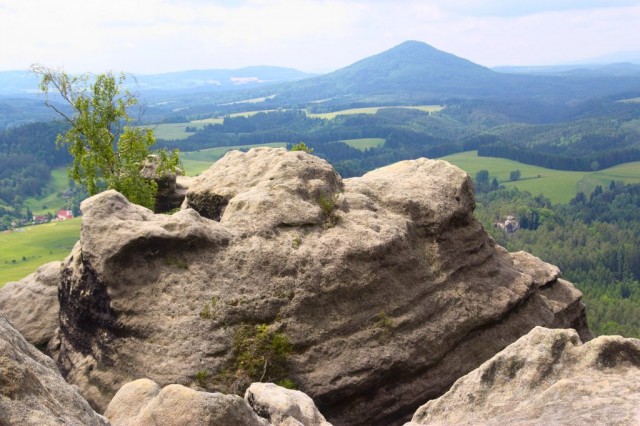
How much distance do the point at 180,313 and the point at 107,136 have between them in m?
23.1

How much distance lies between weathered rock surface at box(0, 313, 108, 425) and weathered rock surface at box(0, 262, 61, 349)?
16776 millimetres

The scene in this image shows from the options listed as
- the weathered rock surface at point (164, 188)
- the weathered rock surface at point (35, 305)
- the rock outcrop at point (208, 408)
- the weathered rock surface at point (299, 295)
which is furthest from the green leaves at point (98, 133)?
the rock outcrop at point (208, 408)

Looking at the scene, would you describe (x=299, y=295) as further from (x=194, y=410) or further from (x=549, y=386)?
(x=194, y=410)

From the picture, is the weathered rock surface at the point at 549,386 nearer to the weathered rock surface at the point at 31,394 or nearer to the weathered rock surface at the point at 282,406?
the weathered rock surface at the point at 282,406

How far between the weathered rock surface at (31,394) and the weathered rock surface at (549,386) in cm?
1027

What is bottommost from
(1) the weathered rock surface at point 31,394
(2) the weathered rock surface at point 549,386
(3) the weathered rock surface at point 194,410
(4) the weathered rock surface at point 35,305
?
(4) the weathered rock surface at point 35,305

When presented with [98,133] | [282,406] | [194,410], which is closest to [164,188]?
[98,133]

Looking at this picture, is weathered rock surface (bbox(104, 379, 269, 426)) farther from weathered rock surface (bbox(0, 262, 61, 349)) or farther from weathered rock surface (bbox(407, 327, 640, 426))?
weathered rock surface (bbox(0, 262, 61, 349))

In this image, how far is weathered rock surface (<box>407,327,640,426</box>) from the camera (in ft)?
51.6

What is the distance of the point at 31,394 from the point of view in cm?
1146

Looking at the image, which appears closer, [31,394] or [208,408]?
[31,394]

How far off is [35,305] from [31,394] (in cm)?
2090

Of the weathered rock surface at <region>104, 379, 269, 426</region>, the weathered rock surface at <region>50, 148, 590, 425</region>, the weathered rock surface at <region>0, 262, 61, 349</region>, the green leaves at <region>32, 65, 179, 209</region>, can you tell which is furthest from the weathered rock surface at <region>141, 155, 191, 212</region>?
the weathered rock surface at <region>104, 379, 269, 426</region>

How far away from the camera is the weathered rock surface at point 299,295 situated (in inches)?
933
